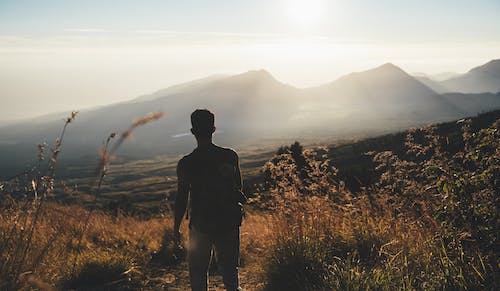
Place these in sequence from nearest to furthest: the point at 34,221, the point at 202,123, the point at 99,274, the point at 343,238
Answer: the point at 34,221 → the point at 202,123 → the point at 99,274 → the point at 343,238

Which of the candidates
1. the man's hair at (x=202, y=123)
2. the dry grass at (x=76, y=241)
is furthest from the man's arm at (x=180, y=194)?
the dry grass at (x=76, y=241)

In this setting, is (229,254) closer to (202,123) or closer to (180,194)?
(180,194)

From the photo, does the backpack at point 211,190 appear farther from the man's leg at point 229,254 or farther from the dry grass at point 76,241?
the dry grass at point 76,241

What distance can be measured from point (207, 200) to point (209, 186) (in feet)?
0.48

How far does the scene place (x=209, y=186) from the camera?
4.35 meters

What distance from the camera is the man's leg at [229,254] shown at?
14.6 feet

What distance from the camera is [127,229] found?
912cm

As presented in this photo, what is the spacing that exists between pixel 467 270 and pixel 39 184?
12.9 feet

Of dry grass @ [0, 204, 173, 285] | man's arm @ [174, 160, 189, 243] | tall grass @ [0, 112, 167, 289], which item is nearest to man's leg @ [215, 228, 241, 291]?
man's arm @ [174, 160, 189, 243]

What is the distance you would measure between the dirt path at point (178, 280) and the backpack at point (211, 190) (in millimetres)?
1938

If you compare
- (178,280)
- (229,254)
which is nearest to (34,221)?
(229,254)

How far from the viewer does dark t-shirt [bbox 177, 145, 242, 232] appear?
434cm

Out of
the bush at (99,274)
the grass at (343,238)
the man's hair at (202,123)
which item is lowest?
the bush at (99,274)

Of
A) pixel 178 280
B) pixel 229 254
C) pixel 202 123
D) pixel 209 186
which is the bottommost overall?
pixel 178 280
